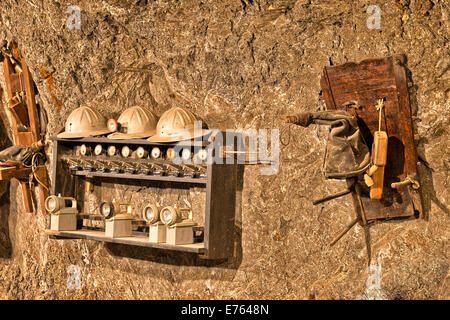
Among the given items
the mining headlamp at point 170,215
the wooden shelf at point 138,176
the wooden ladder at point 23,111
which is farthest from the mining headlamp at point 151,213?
the wooden ladder at point 23,111

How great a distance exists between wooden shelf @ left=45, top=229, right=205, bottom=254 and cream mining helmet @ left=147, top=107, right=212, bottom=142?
61 cm

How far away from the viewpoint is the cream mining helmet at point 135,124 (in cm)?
469

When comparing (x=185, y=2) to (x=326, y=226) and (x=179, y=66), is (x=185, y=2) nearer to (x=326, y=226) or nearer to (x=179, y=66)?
(x=179, y=66)

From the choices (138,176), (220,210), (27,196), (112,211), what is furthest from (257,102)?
(27,196)

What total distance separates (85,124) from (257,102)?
1163mm

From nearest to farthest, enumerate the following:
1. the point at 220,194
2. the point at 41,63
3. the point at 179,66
→ the point at 220,194, the point at 179,66, the point at 41,63

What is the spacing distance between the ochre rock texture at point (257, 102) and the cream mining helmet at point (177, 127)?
0.54 feet

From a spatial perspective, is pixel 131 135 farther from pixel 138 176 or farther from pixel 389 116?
pixel 389 116

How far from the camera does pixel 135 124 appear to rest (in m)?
4.71

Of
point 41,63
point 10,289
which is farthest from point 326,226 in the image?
point 10,289

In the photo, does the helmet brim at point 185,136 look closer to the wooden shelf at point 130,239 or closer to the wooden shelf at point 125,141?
the wooden shelf at point 125,141

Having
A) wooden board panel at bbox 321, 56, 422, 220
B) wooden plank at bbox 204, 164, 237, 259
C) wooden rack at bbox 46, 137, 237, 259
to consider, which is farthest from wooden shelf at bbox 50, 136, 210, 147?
wooden board panel at bbox 321, 56, 422, 220

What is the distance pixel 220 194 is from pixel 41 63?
1735 mm
